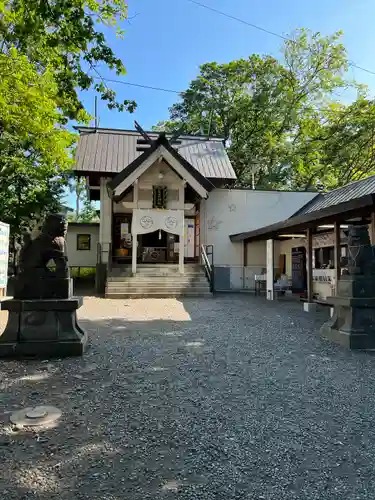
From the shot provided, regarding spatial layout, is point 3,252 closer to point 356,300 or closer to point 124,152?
point 124,152

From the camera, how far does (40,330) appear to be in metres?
5.01

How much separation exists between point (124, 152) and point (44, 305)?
46.0 ft

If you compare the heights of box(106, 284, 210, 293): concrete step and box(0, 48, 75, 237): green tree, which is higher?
box(0, 48, 75, 237): green tree

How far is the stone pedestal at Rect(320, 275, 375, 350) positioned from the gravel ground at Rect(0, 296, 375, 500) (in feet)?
1.19

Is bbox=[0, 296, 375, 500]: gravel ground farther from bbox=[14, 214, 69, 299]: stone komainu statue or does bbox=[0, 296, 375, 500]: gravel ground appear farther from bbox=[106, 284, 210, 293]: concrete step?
bbox=[106, 284, 210, 293]: concrete step

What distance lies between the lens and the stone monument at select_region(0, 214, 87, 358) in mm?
4906

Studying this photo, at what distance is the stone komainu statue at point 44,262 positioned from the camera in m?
5.09

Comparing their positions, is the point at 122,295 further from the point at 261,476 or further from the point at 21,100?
the point at 261,476

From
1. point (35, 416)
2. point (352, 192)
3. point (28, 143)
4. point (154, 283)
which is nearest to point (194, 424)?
point (35, 416)

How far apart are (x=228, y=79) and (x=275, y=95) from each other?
134 inches

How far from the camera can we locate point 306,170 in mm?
25938

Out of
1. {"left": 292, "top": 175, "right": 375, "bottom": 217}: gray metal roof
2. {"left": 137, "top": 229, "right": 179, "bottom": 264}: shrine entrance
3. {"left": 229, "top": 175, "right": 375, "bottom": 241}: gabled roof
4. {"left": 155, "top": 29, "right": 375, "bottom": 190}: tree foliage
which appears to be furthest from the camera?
{"left": 155, "top": 29, "right": 375, "bottom": 190}: tree foliage

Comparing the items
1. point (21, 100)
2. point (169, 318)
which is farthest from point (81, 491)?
point (21, 100)

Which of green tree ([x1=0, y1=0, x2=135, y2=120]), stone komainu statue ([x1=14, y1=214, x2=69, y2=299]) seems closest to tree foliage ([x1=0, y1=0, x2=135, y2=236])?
green tree ([x1=0, y1=0, x2=135, y2=120])
